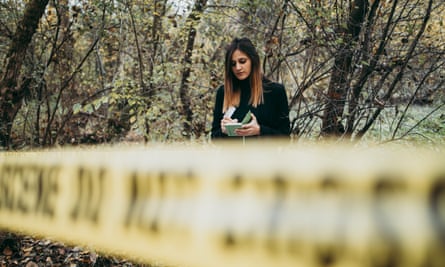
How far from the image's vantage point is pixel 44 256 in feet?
8.26

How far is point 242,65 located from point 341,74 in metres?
1.25

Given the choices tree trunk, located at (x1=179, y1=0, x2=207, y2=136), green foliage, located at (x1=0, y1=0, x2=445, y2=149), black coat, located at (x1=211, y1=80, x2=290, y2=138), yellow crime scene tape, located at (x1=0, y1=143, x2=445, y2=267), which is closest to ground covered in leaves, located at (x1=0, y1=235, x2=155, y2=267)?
black coat, located at (x1=211, y1=80, x2=290, y2=138)

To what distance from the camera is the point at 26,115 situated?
11.4 feet

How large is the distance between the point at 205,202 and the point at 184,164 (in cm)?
8

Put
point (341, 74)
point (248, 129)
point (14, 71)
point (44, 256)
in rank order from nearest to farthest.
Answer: point (248, 129) → point (44, 256) → point (14, 71) → point (341, 74)

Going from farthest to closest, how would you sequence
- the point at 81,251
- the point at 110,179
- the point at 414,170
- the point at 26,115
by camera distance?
1. the point at 26,115
2. the point at 81,251
3. the point at 110,179
4. the point at 414,170

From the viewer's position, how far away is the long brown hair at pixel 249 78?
2146 millimetres

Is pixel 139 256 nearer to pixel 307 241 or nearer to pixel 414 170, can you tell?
pixel 307 241

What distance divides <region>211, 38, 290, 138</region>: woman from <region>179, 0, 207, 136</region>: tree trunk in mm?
1734

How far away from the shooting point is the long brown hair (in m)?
2.15

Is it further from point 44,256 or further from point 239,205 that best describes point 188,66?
point 239,205

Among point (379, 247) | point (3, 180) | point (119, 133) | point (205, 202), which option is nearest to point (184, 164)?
point (205, 202)

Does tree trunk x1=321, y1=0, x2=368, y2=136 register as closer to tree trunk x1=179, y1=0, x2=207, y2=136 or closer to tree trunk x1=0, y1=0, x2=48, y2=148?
tree trunk x1=179, y1=0, x2=207, y2=136

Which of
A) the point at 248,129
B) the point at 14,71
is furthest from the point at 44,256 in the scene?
the point at 248,129
